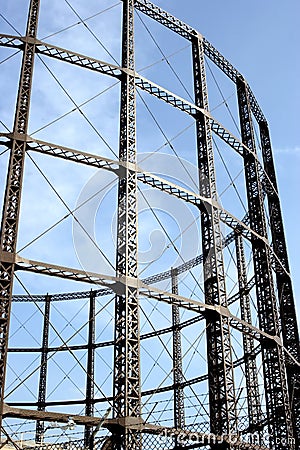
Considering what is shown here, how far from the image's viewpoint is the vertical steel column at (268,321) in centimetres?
1750

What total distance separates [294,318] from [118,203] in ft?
31.6

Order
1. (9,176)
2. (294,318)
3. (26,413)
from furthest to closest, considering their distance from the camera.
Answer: (294,318), (9,176), (26,413)

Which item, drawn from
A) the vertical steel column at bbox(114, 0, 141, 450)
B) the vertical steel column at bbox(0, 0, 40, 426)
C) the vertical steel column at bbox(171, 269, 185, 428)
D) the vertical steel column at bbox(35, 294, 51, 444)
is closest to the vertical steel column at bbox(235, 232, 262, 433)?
the vertical steel column at bbox(171, 269, 185, 428)

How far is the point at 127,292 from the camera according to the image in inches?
552

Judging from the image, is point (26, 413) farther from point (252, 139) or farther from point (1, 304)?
point (252, 139)

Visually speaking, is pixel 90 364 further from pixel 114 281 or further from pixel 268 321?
pixel 114 281

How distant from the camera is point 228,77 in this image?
22.8 metres

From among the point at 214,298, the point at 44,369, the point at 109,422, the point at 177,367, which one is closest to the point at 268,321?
the point at 214,298

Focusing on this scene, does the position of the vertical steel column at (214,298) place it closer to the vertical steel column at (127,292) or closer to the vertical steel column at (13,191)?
the vertical steel column at (127,292)

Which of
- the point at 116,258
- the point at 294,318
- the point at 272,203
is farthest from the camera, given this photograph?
the point at 272,203

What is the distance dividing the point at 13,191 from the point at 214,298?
6352 millimetres

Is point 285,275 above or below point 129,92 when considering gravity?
below

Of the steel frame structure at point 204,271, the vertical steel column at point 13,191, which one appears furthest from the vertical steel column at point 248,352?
the vertical steel column at point 13,191

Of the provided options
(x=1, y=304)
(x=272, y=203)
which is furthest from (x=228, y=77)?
(x=1, y=304)
